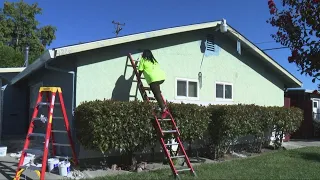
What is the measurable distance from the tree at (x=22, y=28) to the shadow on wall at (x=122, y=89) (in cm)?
3118

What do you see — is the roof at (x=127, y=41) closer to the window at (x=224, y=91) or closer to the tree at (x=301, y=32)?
the window at (x=224, y=91)

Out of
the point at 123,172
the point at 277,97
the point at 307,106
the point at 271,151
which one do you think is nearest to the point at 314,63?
the point at 123,172

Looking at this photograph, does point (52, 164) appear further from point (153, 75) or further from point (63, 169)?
point (153, 75)

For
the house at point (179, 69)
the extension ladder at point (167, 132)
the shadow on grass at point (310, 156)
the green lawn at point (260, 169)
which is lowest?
the green lawn at point (260, 169)

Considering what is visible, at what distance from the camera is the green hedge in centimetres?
882

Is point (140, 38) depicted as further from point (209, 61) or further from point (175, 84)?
point (209, 61)

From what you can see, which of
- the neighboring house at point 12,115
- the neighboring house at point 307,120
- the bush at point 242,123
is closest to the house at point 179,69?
the neighboring house at point 12,115

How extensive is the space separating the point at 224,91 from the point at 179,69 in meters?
2.34

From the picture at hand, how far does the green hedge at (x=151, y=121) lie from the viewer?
8.82 meters

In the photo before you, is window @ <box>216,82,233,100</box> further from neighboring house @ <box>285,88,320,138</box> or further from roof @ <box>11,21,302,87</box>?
neighboring house @ <box>285,88,320,138</box>

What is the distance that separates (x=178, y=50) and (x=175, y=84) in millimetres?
1109

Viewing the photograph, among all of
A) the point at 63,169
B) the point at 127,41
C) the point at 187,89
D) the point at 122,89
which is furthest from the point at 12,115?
the point at 63,169

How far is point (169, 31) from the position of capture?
1125cm

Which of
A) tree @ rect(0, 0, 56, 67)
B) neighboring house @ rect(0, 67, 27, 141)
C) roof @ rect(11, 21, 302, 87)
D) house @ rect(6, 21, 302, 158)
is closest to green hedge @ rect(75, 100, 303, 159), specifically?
house @ rect(6, 21, 302, 158)
